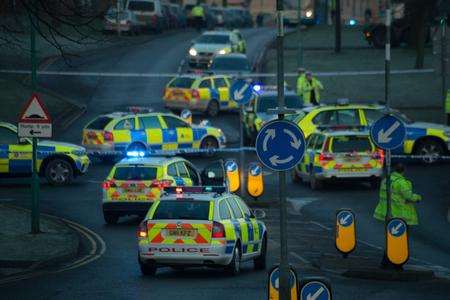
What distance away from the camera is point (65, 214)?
3052cm

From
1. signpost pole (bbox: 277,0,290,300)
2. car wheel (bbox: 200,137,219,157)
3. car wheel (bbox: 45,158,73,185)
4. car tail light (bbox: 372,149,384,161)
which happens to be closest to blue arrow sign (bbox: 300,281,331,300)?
signpost pole (bbox: 277,0,290,300)

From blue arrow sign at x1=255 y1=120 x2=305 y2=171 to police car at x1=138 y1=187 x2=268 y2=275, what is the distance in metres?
5.47

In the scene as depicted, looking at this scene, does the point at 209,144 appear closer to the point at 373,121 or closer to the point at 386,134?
the point at 373,121

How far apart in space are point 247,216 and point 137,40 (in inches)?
2109

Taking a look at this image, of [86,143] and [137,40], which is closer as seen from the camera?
[86,143]

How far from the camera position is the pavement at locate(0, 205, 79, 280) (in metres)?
→ 23.2

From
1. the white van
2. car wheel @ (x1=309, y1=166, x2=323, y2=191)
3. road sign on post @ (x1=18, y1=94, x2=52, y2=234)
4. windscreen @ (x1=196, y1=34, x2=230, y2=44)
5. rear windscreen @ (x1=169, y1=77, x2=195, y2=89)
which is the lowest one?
car wheel @ (x1=309, y1=166, x2=323, y2=191)

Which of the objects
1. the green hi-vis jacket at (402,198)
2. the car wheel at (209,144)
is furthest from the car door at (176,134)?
the green hi-vis jacket at (402,198)

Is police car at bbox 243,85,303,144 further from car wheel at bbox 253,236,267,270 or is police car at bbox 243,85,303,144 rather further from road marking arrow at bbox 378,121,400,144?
road marking arrow at bbox 378,121,400,144

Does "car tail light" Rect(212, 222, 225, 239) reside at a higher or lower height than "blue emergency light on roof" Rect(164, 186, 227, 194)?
lower

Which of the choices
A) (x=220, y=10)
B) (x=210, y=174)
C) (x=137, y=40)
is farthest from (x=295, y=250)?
(x=220, y=10)

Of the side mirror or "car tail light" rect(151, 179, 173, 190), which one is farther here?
the side mirror

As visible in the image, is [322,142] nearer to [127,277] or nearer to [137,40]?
[127,277]

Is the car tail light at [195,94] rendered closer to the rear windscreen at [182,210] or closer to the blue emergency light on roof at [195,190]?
the blue emergency light on roof at [195,190]
